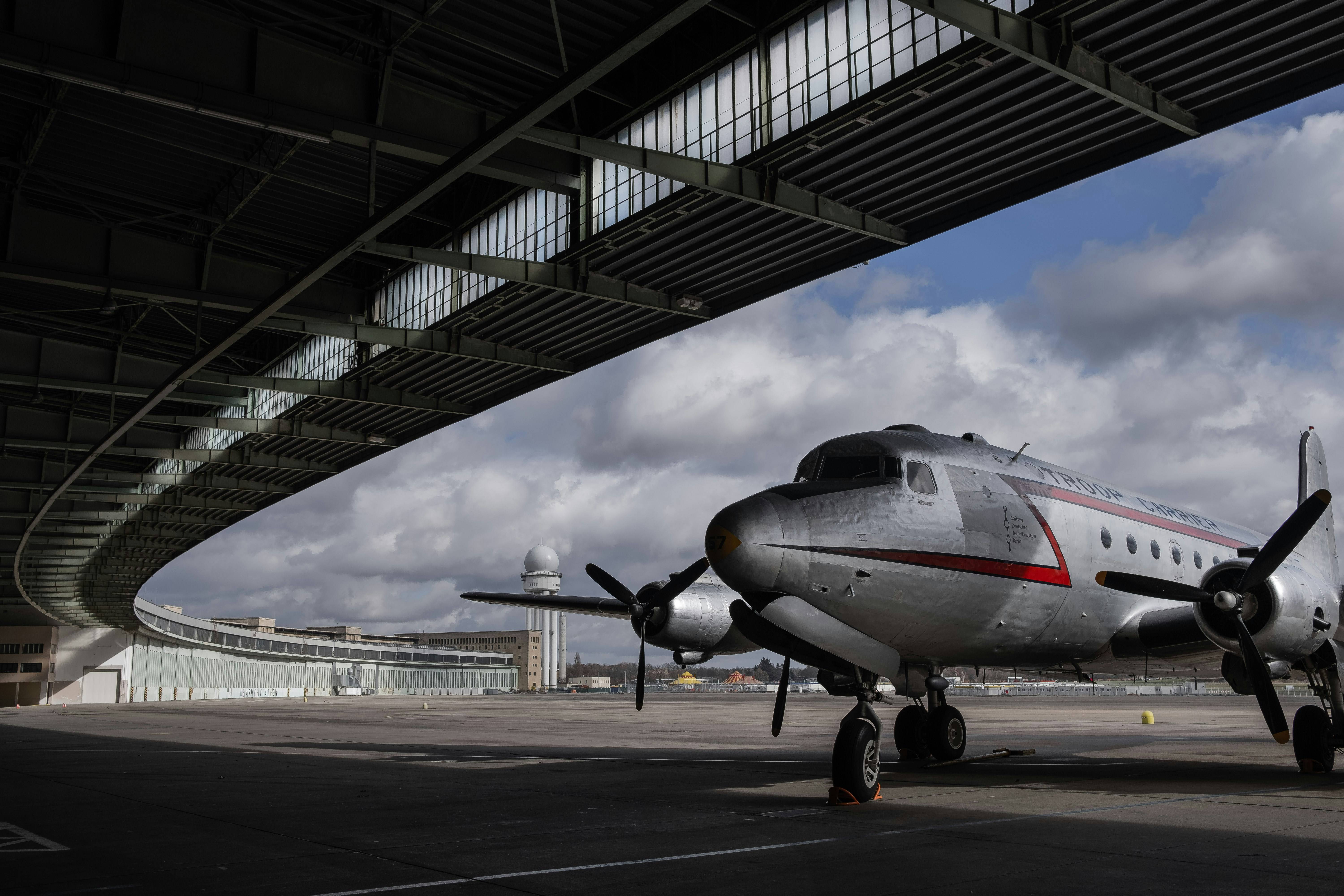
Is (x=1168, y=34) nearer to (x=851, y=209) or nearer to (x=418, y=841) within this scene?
(x=851, y=209)

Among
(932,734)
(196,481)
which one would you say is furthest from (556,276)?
(196,481)

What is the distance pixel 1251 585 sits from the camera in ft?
47.1

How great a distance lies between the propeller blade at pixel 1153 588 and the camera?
549 inches

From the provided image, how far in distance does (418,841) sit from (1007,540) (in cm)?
927

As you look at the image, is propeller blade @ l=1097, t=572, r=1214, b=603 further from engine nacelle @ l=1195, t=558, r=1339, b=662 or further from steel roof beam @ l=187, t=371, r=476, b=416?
steel roof beam @ l=187, t=371, r=476, b=416

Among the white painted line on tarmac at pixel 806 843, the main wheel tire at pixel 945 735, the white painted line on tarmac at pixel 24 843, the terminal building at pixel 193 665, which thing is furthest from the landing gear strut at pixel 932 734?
the terminal building at pixel 193 665

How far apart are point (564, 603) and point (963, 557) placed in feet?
33.2

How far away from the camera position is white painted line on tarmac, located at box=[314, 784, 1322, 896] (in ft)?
26.8

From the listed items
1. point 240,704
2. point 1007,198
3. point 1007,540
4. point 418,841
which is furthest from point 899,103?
point 240,704

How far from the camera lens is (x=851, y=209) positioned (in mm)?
20797

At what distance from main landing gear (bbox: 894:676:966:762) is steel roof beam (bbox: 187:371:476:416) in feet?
69.5

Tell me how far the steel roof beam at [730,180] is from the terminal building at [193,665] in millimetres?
77400

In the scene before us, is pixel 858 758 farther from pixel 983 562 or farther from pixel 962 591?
pixel 983 562

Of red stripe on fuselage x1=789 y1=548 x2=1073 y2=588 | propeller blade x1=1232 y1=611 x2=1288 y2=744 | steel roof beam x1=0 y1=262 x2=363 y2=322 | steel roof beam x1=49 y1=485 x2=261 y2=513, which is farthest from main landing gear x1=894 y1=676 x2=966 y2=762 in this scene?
steel roof beam x1=49 y1=485 x2=261 y2=513
